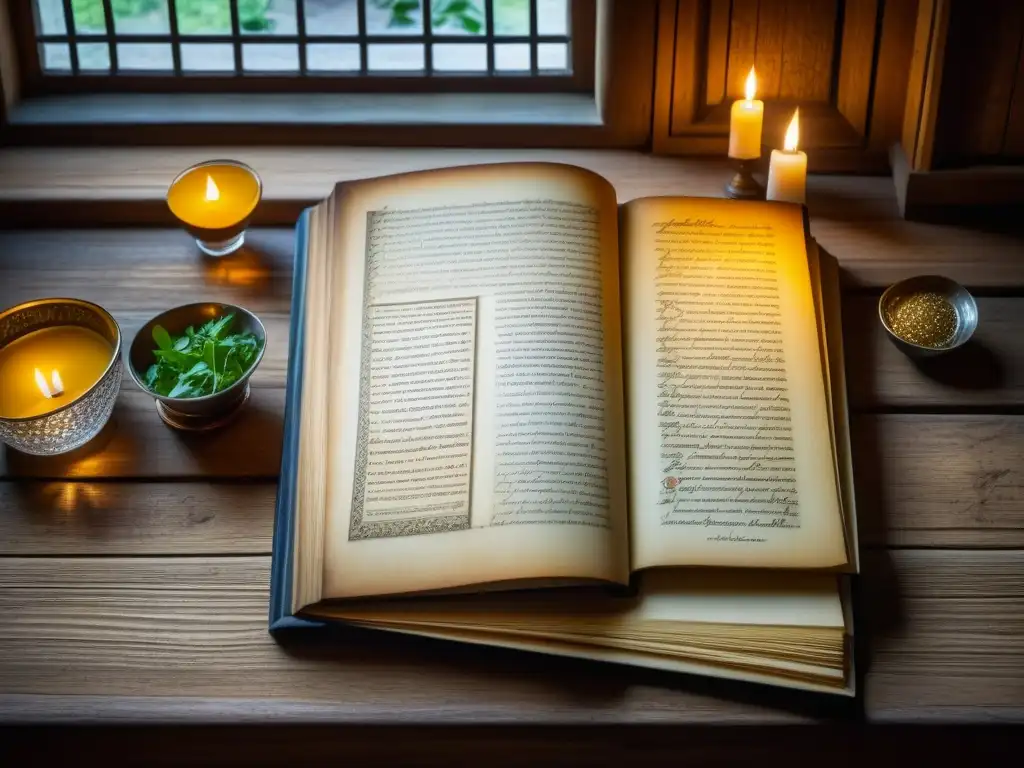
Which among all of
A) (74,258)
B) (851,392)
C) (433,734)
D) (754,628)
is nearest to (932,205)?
(851,392)

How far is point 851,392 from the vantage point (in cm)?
104

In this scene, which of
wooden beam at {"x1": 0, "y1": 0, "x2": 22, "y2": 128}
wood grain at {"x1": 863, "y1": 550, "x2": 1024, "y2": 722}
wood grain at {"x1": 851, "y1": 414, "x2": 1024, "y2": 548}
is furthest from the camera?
wooden beam at {"x1": 0, "y1": 0, "x2": 22, "y2": 128}

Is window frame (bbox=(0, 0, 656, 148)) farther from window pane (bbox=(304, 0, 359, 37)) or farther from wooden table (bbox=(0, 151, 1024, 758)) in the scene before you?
wooden table (bbox=(0, 151, 1024, 758))

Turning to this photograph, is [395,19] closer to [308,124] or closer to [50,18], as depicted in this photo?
[308,124]

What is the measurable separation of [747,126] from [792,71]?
12 centimetres

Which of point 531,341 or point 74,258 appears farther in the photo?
point 74,258

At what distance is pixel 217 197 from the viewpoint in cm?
119

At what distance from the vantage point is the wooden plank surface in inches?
36.9

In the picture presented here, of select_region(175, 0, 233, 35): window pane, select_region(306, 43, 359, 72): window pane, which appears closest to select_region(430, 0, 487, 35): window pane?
select_region(306, 43, 359, 72): window pane

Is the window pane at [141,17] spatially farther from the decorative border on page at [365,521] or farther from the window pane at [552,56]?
the decorative border on page at [365,521]

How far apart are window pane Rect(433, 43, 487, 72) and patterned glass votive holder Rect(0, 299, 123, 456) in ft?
1.80

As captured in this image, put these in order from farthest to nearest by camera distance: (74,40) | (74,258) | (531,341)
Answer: (74,40) < (74,258) < (531,341)

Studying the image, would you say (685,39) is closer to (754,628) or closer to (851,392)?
(851,392)

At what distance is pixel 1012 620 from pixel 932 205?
1.66 ft
